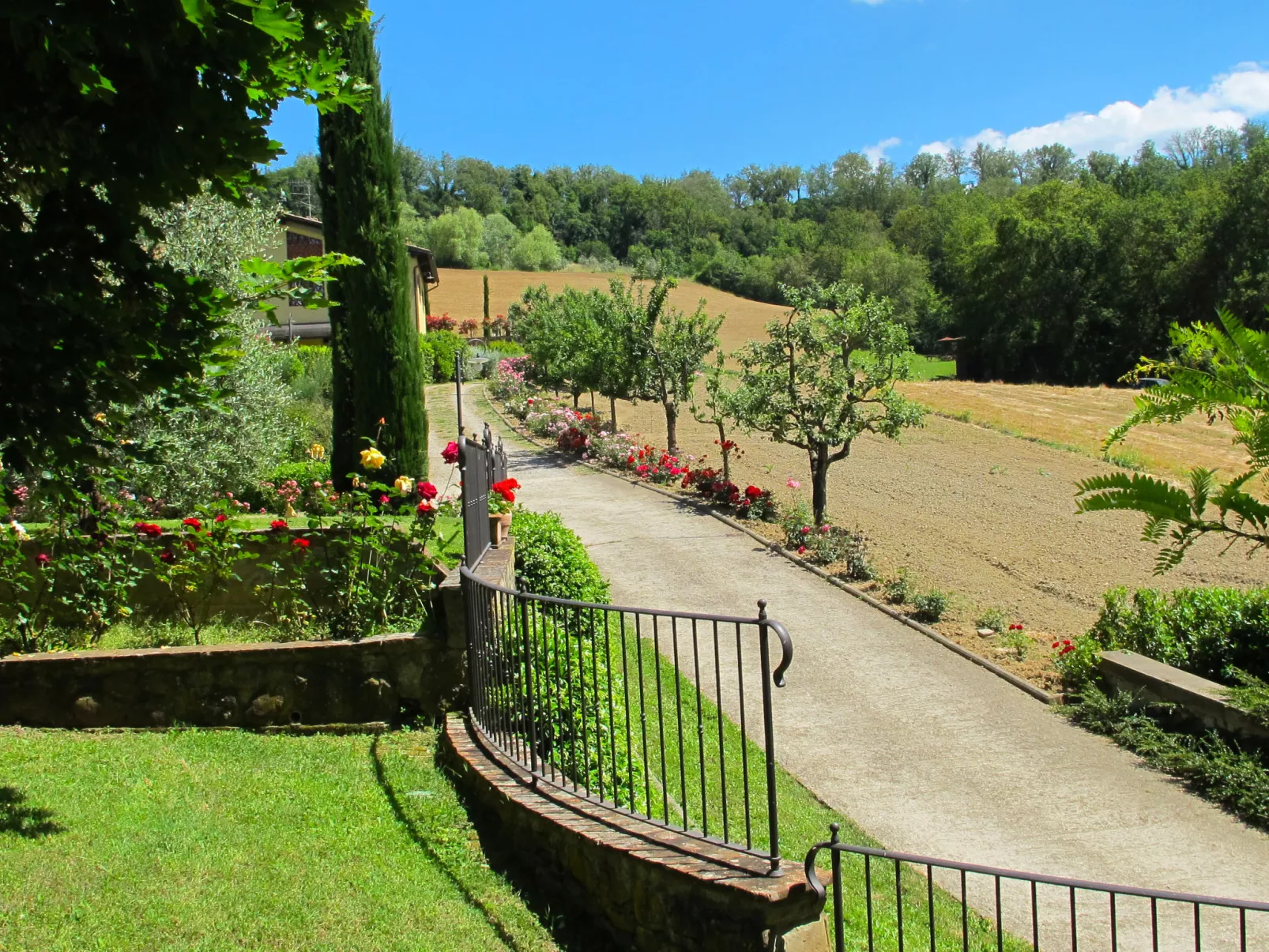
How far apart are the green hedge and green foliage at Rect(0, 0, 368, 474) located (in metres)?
8.35

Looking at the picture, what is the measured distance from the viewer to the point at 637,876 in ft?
13.3

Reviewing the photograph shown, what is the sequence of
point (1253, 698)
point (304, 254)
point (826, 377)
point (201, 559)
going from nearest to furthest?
1. point (201, 559)
2. point (1253, 698)
3. point (826, 377)
4. point (304, 254)

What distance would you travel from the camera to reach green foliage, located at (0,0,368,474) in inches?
121

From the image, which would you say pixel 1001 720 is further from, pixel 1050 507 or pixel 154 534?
pixel 1050 507

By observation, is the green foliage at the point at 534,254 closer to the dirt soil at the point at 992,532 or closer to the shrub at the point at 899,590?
the dirt soil at the point at 992,532

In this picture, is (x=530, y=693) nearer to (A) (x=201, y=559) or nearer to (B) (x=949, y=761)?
(A) (x=201, y=559)

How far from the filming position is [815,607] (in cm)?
1111

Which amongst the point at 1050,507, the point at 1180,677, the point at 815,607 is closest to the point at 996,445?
the point at 1050,507

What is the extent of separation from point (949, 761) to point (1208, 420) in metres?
3.84

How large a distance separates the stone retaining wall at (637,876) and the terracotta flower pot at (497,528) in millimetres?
3233

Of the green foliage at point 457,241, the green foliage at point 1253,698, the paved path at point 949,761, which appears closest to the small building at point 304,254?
the paved path at point 949,761

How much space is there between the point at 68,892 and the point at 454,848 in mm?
1616

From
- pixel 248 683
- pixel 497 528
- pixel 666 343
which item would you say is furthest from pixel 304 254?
pixel 248 683

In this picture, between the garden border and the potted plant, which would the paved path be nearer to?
the garden border
